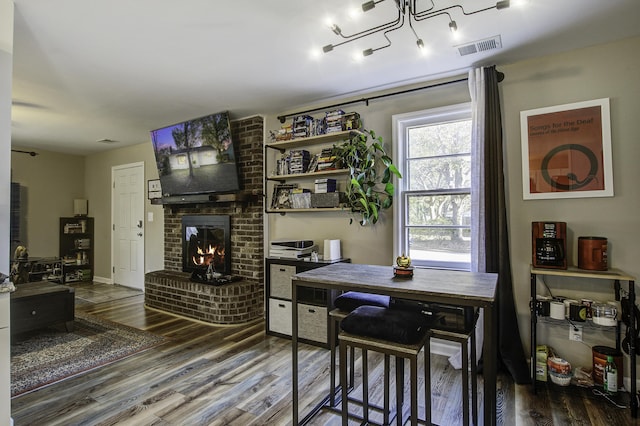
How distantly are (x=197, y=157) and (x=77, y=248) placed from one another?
13.1 feet

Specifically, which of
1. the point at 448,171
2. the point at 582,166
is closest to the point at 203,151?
the point at 448,171

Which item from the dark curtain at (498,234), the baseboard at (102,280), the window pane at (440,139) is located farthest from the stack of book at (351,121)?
the baseboard at (102,280)

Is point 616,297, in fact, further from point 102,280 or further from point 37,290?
point 102,280

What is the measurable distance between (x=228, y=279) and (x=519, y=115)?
132 inches

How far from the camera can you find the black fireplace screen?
4.32 metres

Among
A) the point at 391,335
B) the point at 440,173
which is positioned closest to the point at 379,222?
the point at 440,173

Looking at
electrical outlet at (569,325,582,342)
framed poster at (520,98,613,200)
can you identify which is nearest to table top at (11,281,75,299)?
framed poster at (520,98,613,200)

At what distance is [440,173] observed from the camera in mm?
3107

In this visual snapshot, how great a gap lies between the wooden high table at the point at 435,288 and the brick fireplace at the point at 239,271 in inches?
79.8

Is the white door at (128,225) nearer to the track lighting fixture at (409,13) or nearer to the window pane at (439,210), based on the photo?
the window pane at (439,210)

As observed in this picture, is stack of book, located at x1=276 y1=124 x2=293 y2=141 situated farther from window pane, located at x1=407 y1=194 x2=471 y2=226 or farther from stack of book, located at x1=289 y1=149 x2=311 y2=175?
window pane, located at x1=407 y1=194 x2=471 y2=226

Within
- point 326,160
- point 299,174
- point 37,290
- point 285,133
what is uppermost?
point 285,133

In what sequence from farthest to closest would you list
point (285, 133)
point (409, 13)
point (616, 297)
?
1. point (285, 133)
2. point (616, 297)
3. point (409, 13)

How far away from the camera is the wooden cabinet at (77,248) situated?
6.34 meters
